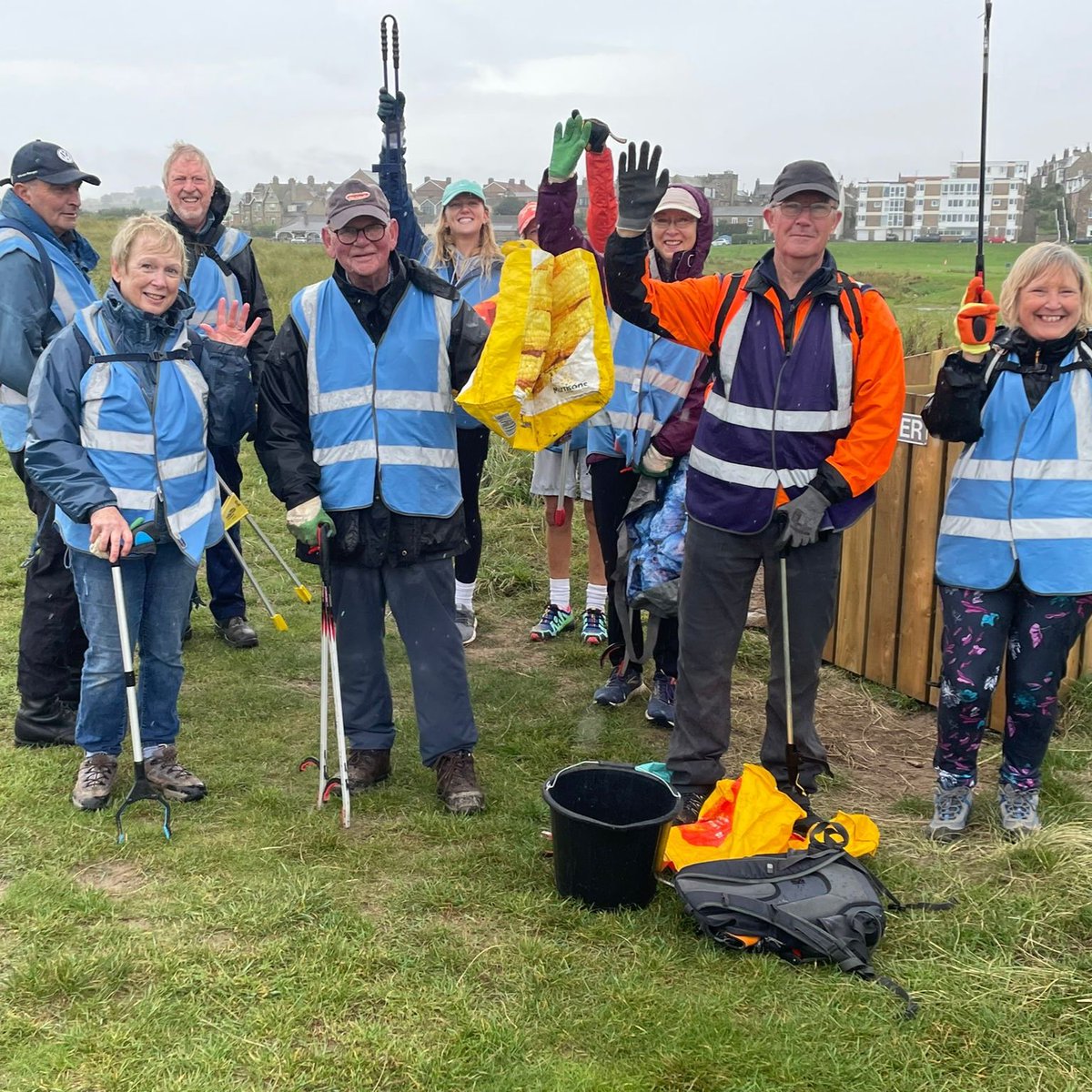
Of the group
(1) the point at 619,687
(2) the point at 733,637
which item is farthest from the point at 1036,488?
(1) the point at 619,687

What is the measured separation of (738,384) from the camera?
3727mm

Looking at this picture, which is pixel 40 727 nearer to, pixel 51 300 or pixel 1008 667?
pixel 51 300

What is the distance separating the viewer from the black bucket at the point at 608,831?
131 inches

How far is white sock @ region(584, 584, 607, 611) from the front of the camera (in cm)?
608

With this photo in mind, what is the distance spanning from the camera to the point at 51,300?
14.8ft

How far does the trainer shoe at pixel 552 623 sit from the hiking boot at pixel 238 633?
5.16ft

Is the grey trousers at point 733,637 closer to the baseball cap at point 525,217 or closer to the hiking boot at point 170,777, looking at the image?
the hiking boot at point 170,777

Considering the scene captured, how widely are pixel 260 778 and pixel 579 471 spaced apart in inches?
100.0

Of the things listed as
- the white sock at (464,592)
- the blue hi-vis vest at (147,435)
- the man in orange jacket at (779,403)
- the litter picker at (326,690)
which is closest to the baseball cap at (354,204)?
the blue hi-vis vest at (147,435)

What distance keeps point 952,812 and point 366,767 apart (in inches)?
89.5

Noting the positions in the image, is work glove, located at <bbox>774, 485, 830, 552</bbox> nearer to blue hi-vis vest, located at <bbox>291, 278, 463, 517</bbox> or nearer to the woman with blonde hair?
the woman with blonde hair

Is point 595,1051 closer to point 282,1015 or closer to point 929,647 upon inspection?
point 282,1015

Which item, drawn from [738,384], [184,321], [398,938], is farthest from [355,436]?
[398,938]

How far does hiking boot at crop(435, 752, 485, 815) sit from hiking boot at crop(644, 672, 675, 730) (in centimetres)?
110
